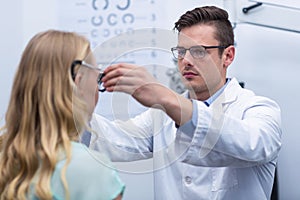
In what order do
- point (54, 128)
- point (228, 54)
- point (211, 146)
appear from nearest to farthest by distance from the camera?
point (54, 128) < point (211, 146) < point (228, 54)

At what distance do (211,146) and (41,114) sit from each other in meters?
0.31

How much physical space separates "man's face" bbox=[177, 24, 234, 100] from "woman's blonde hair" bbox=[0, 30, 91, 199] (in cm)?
31

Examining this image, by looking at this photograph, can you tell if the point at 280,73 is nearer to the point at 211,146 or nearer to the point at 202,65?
the point at 202,65

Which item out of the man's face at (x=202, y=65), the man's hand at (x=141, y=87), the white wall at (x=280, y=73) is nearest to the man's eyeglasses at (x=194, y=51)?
the man's face at (x=202, y=65)

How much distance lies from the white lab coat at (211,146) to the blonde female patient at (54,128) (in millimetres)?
181

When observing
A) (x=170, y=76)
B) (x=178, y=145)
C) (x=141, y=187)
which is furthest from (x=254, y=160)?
(x=141, y=187)

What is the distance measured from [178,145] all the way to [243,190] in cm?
24

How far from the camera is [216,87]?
1.19 metres

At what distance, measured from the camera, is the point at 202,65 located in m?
1.12

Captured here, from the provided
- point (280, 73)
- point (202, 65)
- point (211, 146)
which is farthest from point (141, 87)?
point (280, 73)

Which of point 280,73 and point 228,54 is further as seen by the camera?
point 280,73

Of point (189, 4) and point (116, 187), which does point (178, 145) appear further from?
point (189, 4)

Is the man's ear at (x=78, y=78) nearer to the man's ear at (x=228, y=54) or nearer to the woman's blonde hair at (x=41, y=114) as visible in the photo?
the woman's blonde hair at (x=41, y=114)

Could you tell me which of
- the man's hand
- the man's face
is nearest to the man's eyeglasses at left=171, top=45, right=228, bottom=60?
the man's face
